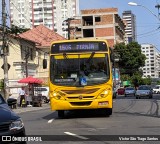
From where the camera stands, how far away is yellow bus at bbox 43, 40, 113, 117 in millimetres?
18250

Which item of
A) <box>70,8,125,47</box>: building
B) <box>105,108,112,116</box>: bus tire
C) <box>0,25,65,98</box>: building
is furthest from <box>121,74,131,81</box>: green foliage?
<box>105,108,112,116</box>: bus tire

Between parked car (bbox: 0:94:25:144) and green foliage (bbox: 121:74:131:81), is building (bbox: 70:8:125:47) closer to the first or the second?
green foliage (bbox: 121:74:131:81)

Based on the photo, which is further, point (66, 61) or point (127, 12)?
point (127, 12)

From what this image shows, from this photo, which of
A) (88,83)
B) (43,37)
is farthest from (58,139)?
(43,37)

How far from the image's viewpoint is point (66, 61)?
18734mm

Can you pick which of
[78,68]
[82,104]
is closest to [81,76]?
[78,68]

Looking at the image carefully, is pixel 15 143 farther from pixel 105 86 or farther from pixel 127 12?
pixel 127 12

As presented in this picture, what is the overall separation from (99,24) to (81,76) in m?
93.5

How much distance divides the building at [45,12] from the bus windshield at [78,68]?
129268 millimetres

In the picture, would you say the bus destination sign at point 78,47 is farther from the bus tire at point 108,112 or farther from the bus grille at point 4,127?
the bus grille at point 4,127

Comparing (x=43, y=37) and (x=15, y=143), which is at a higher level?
(x=43, y=37)

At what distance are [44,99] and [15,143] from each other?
1486 inches

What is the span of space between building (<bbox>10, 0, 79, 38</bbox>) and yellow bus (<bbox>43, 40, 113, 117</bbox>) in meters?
129

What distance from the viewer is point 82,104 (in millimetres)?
18359
